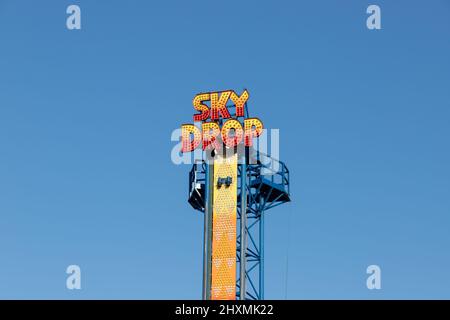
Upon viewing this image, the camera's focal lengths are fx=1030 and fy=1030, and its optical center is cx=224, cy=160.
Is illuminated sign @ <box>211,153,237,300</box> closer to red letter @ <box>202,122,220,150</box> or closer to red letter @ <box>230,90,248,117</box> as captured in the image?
red letter @ <box>202,122,220,150</box>

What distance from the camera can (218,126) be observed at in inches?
3322

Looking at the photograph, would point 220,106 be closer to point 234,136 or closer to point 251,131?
point 234,136

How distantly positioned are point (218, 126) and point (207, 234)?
29.9ft

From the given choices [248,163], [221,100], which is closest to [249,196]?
[248,163]

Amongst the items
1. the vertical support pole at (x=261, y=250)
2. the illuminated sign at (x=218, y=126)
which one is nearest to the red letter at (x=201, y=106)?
the illuminated sign at (x=218, y=126)

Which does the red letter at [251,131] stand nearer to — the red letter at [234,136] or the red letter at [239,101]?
the red letter at [234,136]

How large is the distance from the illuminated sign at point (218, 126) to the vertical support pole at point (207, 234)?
210 centimetres

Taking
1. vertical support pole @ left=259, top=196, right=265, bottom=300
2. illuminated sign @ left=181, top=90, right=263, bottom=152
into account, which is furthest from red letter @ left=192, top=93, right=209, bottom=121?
vertical support pole @ left=259, top=196, right=265, bottom=300

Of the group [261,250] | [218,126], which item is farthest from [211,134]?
[261,250]

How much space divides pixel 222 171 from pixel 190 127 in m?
4.89

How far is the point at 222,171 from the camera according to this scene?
83.4m

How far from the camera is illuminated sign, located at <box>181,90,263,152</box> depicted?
83438mm

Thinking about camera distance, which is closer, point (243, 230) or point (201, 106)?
point (243, 230)
